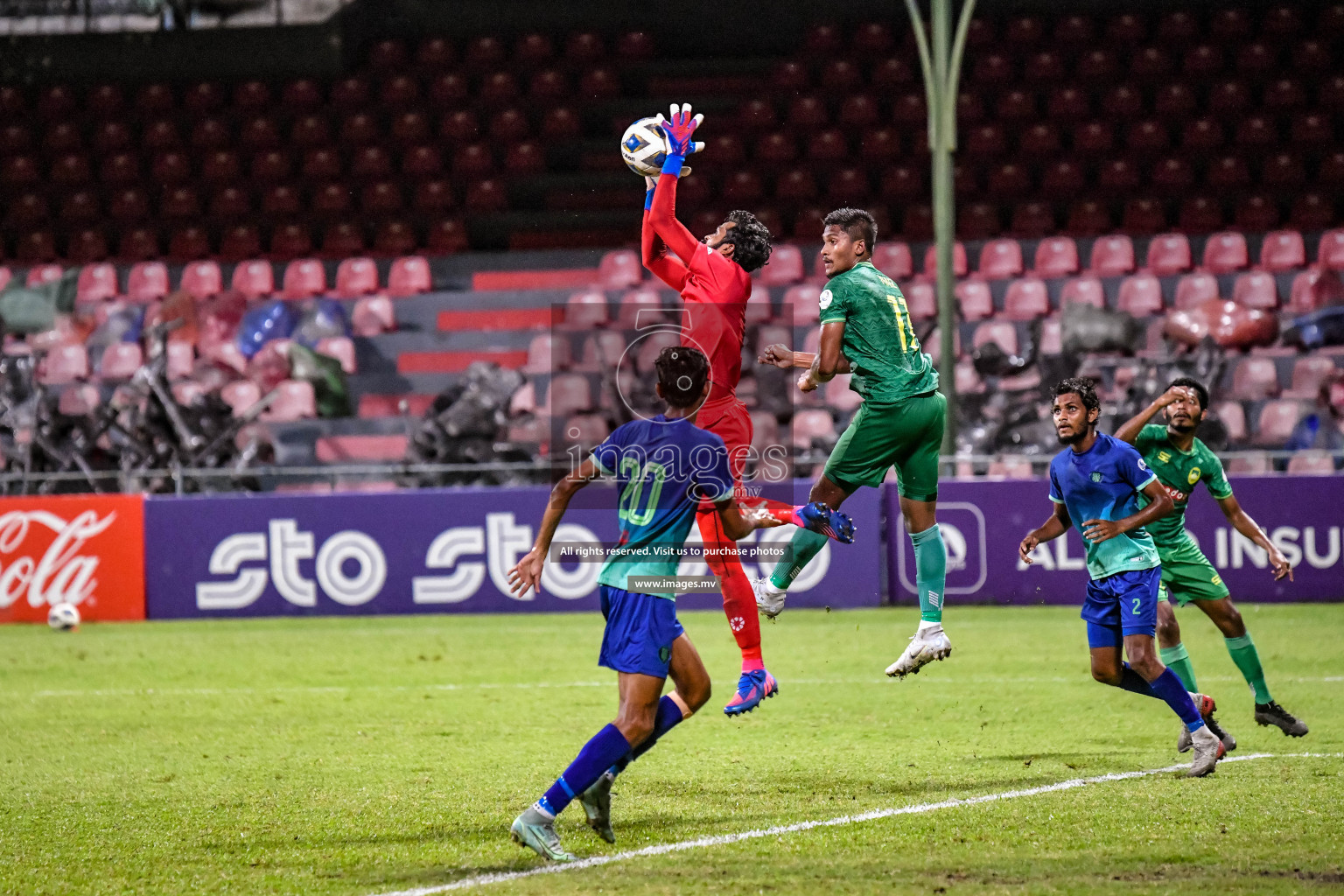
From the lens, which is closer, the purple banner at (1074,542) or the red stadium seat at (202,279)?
the purple banner at (1074,542)

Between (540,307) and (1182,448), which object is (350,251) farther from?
(1182,448)

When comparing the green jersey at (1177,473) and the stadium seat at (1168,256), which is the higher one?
the stadium seat at (1168,256)

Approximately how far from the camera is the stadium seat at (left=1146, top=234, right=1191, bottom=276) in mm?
21391

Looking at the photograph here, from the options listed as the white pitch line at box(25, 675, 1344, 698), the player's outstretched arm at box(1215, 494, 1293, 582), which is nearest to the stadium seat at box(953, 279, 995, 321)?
the white pitch line at box(25, 675, 1344, 698)

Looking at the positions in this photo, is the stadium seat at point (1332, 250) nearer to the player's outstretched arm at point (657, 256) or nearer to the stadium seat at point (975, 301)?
the stadium seat at point (975, 301)

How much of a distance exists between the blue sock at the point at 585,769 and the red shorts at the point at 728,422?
2.10 meters

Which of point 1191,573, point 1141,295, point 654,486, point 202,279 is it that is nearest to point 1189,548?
point 1191,573

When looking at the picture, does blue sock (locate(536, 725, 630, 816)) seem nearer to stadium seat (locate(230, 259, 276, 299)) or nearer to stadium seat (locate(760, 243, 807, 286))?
stadium seat (locate(760, 243, 807, 286))

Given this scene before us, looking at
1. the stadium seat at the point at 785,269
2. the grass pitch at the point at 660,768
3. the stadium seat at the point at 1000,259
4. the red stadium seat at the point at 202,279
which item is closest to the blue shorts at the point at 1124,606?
the grass pitch at the point at 660,768

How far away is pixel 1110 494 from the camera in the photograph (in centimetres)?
826

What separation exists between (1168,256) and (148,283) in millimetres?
14923

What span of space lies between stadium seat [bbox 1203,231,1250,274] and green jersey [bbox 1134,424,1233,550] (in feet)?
41.7

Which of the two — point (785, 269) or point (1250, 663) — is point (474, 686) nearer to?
point (1250, 663)

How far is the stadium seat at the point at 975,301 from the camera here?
2095 cm
